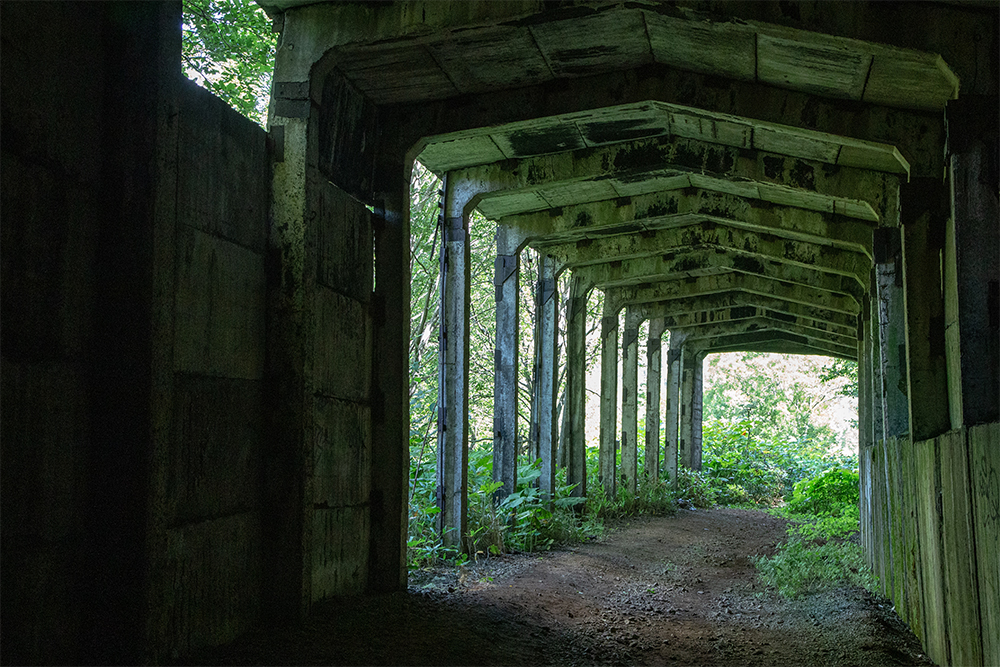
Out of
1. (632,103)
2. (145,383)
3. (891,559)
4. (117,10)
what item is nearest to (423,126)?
(632,103)

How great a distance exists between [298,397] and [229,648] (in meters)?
1.70

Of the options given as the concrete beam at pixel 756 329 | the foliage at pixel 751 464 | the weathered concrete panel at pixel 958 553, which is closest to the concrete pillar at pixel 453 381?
the weathered concrete panel at pixel 958 553

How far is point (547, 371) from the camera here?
1373 cm

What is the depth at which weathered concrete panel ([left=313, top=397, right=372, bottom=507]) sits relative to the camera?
6.46 meters

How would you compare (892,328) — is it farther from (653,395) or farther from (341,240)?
(653,395)

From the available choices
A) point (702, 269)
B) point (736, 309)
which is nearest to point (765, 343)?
point (736, 309)

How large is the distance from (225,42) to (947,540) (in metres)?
7.16

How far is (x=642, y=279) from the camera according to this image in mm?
16234

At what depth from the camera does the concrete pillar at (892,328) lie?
8.49 meters

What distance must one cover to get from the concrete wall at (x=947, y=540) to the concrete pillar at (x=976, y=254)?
385mm

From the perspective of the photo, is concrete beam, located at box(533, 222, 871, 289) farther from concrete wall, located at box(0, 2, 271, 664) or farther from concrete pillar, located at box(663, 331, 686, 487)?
concrete wall, located at box(0, 2, 271, 664)

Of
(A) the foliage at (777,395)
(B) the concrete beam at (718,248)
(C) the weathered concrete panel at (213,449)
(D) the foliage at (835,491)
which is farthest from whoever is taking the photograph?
(A) the foliage at (777,395)

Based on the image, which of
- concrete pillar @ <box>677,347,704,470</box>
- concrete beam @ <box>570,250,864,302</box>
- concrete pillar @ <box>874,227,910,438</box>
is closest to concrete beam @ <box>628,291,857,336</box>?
concrete beam @ <box>570,250,864,302</box>

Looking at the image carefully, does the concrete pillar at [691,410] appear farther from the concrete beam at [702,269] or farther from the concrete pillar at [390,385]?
the concrete pillar at [390,385]
